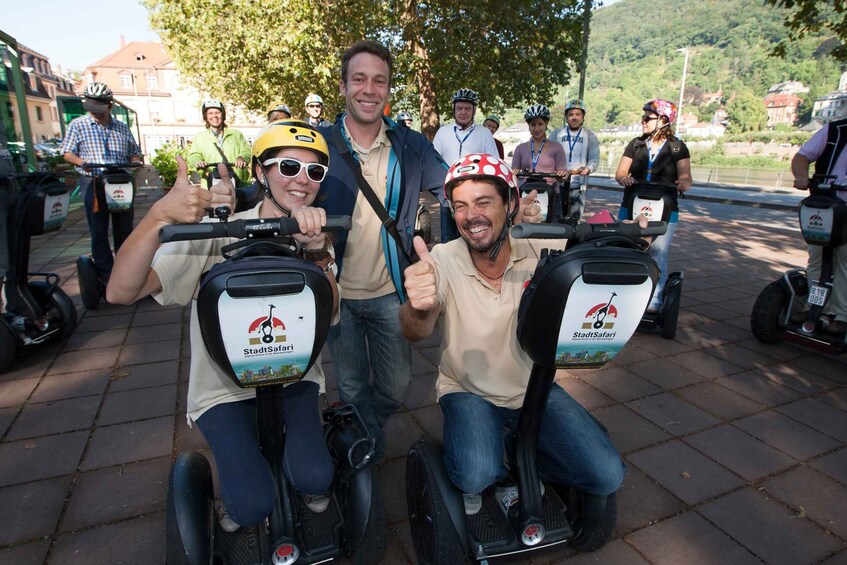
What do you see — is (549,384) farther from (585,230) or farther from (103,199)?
(103,199)

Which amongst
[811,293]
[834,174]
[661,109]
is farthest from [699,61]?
[811,293]

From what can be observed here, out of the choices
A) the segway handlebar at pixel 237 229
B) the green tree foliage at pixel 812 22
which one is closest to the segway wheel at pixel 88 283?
the segway handlebar at pixel 237 229

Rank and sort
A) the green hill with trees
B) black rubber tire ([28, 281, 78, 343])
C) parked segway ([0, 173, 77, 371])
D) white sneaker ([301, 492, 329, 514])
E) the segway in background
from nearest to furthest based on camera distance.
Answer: white sneaker ([301, 492, 329, 514]) → parked segway ([0, 173, 77, 371]) → black rubber tire ([28, 281, 78, 343]) → the segway in background → the green hill with trees

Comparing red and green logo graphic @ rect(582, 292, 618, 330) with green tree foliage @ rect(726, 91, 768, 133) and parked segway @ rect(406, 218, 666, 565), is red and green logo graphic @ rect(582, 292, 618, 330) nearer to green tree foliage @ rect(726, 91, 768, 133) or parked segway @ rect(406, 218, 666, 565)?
parked segway @ rect(406, 218, 666, 565)

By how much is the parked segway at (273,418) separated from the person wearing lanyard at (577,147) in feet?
18.9

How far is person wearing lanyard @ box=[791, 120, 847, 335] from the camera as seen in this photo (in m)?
4.22

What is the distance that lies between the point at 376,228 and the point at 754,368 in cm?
348

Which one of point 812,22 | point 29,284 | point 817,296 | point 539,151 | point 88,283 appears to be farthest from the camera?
point 812,22

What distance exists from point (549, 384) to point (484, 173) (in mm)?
850

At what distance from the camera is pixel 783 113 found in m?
96.7

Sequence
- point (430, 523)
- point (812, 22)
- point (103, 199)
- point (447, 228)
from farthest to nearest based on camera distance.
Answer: point (812, 22), point (447, 228), point (103, 199), point (430, 523)

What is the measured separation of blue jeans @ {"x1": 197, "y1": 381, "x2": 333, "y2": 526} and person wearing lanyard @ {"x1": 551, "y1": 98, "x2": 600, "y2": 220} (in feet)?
19.5

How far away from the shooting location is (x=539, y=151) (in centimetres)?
684

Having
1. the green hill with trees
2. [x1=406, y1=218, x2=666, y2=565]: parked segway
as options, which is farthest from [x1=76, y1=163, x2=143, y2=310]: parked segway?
the green hill with trees
